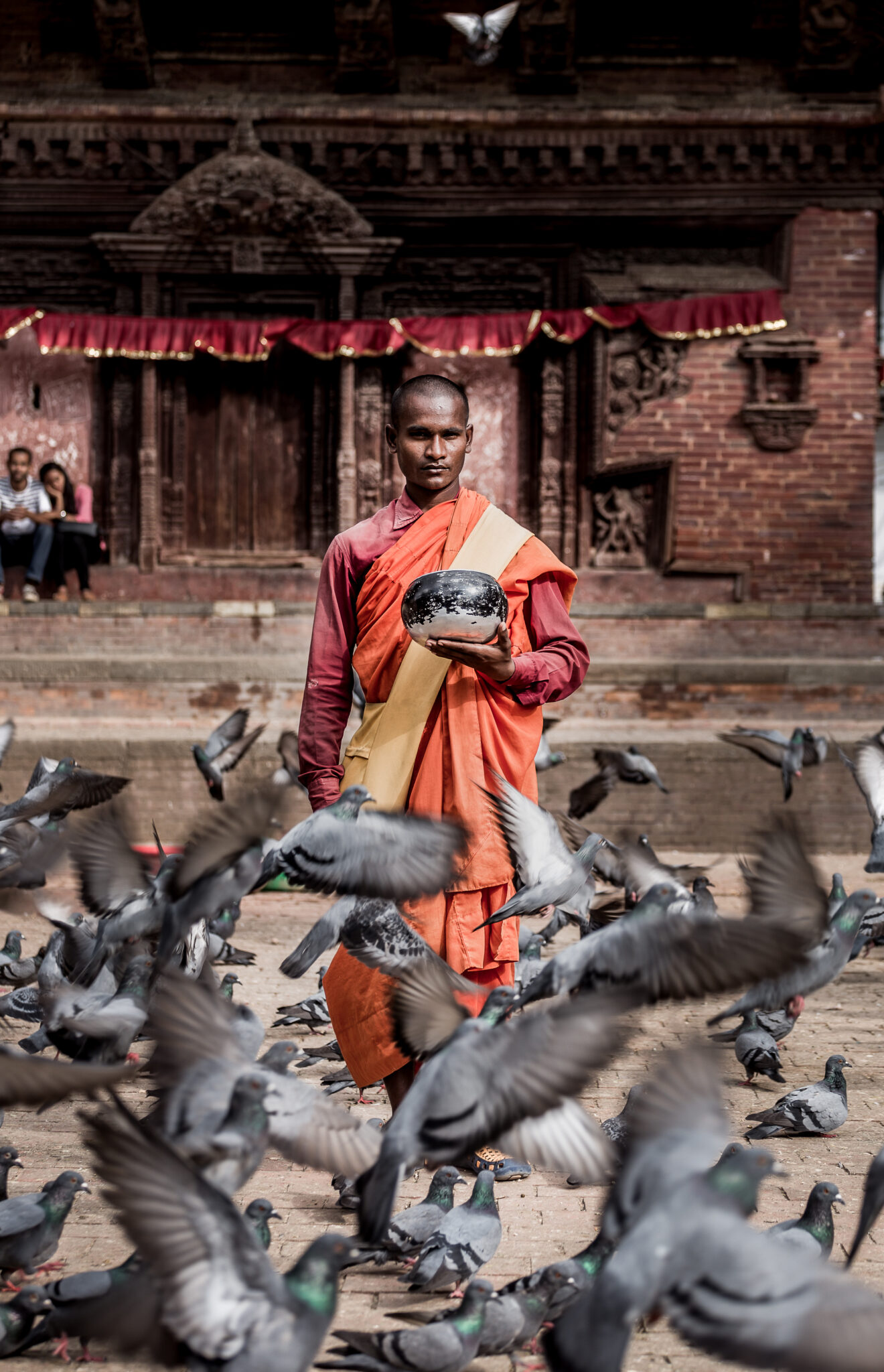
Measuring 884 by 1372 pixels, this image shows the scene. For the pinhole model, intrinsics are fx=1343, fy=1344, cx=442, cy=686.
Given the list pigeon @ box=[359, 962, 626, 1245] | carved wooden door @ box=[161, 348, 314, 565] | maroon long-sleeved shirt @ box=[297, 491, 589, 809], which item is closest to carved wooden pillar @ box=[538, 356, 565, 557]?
carved wooden door @ box=[161, 348, 314, 565]

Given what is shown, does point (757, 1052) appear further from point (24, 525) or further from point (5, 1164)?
point (24, 525)

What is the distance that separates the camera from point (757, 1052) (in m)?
5.02

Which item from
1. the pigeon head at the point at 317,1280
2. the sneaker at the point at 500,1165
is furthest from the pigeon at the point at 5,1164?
the pigeon head at the point at 317,1280

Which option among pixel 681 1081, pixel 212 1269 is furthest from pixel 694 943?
pixel 212 1269

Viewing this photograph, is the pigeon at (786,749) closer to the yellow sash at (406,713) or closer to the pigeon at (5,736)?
the pigeon at (5,736)

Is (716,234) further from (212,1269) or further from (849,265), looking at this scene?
(212,1269)

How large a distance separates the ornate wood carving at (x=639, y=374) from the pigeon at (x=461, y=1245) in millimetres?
11813

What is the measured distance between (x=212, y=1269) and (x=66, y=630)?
10420 millimetres

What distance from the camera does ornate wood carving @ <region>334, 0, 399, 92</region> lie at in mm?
13914

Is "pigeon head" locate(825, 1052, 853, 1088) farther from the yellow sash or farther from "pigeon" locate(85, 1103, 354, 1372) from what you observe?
"pigeon" locate(85, 1103, 354, 1372)

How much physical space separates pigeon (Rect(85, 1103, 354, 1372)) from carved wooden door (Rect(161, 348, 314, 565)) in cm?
1271

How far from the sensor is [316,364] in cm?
1480

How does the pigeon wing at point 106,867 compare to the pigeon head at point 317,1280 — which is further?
the pigeon wing at point 106,867

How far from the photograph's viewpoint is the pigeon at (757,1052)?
197 inches
